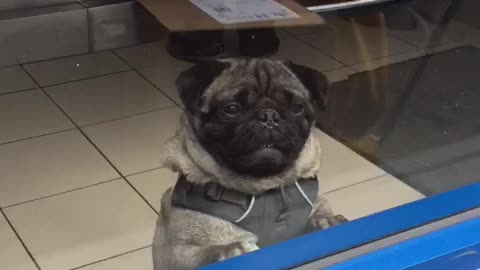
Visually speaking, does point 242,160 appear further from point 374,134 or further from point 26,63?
point 374,134

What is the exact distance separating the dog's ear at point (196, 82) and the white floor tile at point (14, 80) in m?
0.24

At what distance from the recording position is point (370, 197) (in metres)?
0.95

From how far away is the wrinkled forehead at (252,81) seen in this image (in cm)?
76

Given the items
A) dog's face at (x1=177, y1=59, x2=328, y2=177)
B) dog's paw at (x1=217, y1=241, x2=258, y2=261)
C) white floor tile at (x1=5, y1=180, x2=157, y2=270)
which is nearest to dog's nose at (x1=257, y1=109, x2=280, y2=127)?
dog's face at (x1=177, y1=59, x2=328, y2=177)

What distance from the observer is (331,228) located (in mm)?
818

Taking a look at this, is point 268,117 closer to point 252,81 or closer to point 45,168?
point 252,81

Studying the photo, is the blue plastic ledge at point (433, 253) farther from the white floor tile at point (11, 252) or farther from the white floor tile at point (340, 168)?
the white floor tile at point (11, 252)

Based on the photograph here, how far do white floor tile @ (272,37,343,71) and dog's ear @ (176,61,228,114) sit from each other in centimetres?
14

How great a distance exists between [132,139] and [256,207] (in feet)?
0.80

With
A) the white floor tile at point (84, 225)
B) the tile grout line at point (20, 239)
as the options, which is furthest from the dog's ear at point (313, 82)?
the tile grout line at point (20, 239)

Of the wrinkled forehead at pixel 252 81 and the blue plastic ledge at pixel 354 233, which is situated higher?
the wrinkled forehead at pixel 252 81

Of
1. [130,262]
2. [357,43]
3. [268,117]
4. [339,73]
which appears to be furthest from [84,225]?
[357,43]

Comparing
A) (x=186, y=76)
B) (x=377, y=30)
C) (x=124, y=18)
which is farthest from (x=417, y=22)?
(x=186, y=76)

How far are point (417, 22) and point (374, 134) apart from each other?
24 cm
